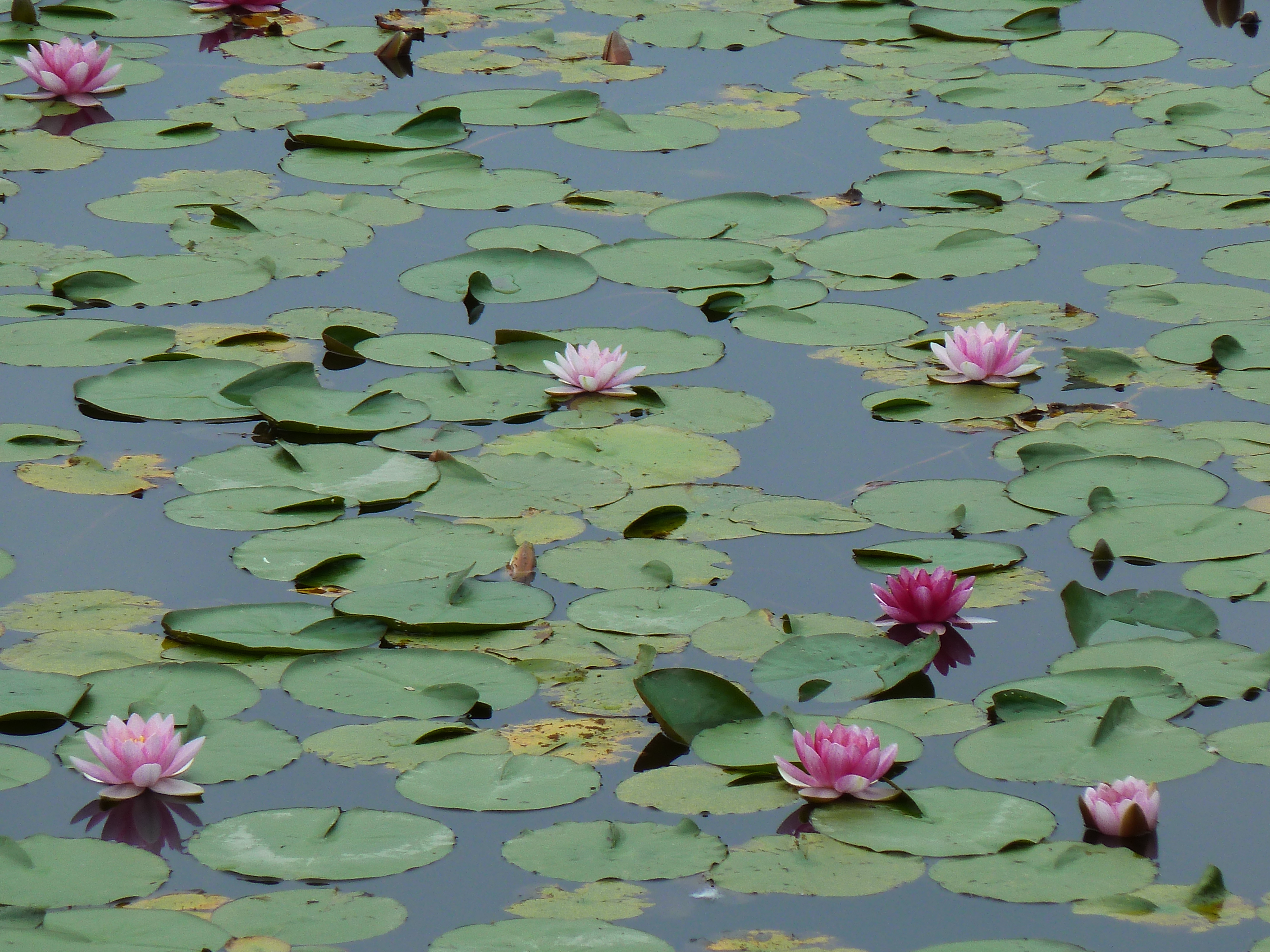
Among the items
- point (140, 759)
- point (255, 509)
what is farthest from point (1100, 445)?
point (140, 759)

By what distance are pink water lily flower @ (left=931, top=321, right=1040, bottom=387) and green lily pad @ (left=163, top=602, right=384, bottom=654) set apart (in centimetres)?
167

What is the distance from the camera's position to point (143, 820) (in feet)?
8.32

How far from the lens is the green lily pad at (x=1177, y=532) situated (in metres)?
3.24

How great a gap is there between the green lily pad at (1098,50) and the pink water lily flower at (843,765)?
434 centimetres

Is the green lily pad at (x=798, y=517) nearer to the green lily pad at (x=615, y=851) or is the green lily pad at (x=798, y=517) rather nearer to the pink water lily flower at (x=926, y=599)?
the pink water lily flower at (x=926, y=599)

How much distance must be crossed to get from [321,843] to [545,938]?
1.37ft

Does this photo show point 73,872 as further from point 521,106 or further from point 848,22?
point 848,22

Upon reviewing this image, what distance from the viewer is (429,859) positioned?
7.95 feet

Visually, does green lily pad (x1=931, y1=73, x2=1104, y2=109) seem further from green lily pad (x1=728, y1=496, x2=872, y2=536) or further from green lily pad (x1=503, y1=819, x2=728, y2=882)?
green lily pad (x1=503, y1=819, x2=728, y2=882)

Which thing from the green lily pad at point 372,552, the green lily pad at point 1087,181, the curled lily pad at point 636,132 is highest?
the curled lily pad at point 636,132

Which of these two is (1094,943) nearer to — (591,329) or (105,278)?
(591,329)

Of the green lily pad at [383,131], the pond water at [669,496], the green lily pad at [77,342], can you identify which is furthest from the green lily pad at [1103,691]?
the green lily pad at [383,131]

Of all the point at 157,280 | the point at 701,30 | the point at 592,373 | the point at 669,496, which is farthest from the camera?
the point at 701,30

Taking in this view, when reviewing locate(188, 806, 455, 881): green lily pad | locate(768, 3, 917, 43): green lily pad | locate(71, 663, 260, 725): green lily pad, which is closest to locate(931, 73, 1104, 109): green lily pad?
locate(768, 3, 917, 43): green lily pad
